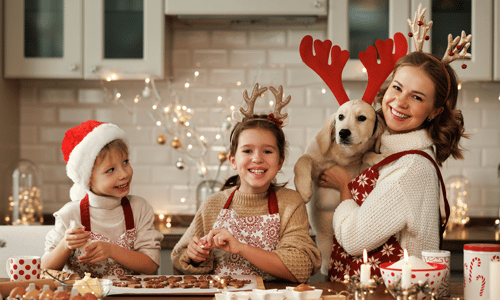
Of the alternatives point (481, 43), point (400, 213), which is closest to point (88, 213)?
point (400, 213)

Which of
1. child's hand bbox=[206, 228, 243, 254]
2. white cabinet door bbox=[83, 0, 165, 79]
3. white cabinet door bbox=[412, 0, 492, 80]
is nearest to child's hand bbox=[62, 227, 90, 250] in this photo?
child's hand bbox=[206, 228, 243, 254]

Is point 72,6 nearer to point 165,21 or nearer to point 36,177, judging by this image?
point 165,21

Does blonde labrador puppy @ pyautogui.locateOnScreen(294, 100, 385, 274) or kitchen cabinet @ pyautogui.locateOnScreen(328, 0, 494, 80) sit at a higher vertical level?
kitchen cabinet @ pyautogui.locateOnScreen(328, 0, 494, 80)

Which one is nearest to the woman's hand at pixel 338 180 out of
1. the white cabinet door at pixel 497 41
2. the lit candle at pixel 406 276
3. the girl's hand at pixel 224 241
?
the girl's hand at pixel 224 241

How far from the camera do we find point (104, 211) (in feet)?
4.43

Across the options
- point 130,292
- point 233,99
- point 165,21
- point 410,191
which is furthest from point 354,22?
point 130,292

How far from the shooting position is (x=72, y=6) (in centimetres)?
219

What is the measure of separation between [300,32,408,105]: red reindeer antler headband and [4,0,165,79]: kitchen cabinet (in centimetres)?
97

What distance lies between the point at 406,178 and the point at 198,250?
54 cm

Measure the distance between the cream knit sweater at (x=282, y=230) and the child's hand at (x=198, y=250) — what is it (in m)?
0.05

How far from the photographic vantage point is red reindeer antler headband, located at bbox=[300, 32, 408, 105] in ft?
4.52

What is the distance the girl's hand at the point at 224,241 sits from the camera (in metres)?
1.15

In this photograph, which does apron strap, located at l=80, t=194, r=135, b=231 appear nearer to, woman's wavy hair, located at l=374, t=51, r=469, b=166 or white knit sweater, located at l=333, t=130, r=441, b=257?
white knit sweater, located at l=333, t=130, r=441, b=257

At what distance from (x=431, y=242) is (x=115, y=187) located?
832 millimetres
